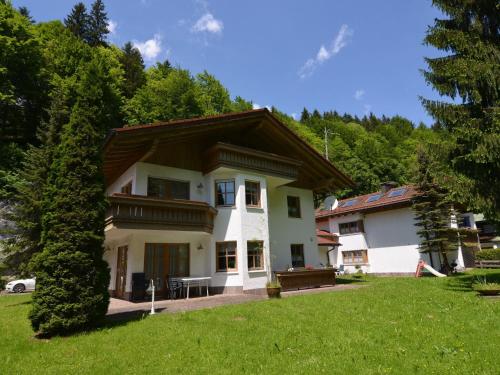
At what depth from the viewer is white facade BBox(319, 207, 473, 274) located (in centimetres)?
2753

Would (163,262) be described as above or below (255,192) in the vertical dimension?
below

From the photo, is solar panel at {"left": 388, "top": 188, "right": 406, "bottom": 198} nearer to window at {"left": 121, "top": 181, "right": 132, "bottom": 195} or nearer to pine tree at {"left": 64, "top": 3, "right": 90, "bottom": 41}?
window at {"left": 121, "top": 181, "right": 132, "bottom": 195}

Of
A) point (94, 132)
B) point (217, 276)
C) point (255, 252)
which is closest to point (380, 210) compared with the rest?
point (255, 252)

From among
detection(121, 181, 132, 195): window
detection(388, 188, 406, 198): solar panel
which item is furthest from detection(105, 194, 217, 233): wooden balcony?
detection(388, 188, 406, 198): solar panel

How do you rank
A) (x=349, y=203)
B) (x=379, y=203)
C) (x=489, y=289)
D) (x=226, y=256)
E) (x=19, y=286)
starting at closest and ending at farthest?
(x=489, y=289)
(x=226, y=256)
(x=19, y=286)
(x=379, y=203)
(x=349, y=203)

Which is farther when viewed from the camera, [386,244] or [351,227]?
[351,227]

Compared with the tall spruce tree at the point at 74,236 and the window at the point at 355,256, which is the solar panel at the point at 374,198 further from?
the tall spruce tree at the point at 74,236

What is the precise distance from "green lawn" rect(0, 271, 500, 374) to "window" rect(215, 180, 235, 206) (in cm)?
772

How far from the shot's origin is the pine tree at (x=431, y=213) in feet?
79.3

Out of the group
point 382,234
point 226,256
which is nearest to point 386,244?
point 382,234

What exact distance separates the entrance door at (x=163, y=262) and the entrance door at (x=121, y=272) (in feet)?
4.34

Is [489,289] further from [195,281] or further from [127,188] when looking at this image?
[127,188]

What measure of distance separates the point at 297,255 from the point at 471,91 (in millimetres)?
12897

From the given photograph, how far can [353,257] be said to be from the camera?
32.3 meters
